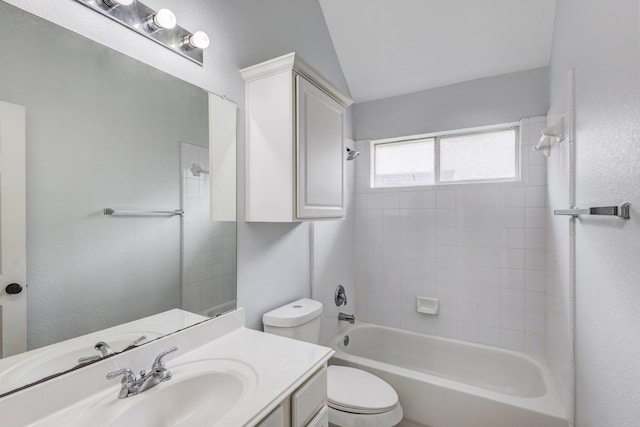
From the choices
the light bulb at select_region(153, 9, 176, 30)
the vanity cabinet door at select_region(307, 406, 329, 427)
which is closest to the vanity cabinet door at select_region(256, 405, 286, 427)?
the vanity cabinet door at select_region(307, 406, 329, 427)

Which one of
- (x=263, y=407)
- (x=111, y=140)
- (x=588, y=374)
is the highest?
(x=111, y=140)

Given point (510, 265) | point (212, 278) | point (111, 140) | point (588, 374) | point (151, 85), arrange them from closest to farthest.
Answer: point (111, 140) < point (151, 85) < point (588, 374) < point (212, 278) < point (510, 265)

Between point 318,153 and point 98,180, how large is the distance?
3.36 ft

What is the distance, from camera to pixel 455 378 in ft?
7.61

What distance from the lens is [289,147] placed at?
1431mm

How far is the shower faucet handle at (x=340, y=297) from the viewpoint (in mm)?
2414

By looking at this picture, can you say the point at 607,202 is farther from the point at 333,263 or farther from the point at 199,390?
the point at 333,263

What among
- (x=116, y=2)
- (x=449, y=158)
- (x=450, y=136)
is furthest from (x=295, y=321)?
(x=450, y=136)

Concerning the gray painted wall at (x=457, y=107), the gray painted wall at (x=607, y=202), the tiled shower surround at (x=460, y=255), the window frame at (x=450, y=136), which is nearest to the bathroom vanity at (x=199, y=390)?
the gray painted wall at (x=607, y=202)

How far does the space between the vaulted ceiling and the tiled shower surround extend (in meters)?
0.54

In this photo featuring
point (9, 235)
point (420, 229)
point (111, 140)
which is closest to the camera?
point (9, 235)

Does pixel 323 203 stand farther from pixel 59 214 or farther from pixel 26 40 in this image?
pixel 26 40

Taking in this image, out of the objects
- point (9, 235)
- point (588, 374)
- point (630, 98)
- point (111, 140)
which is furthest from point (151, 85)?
point (588, 374)

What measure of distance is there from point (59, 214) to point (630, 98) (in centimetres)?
161
